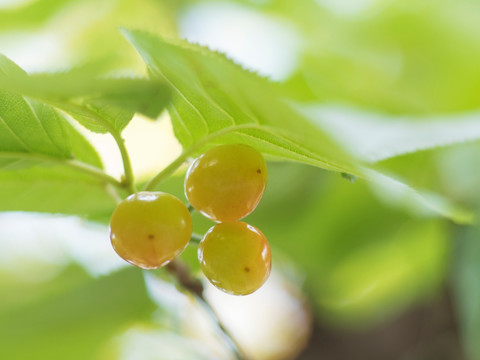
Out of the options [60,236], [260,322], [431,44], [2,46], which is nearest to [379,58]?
[431,44]

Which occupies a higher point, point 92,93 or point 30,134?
point 92,93

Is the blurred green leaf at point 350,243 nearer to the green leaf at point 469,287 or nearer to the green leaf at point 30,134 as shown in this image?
the green leaf at point 469,287

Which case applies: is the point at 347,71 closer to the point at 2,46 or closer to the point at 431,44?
the point at 431,44

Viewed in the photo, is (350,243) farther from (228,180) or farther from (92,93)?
(92,93)

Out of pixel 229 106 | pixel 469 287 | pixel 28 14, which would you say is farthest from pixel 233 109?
pixel 28 14

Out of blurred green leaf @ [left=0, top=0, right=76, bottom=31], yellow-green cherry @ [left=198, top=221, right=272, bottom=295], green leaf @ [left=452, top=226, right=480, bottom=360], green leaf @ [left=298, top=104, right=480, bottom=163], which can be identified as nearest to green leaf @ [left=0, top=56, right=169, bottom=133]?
yellow-green cherry @ [left=198, top=221, right=272, bottom=295]
